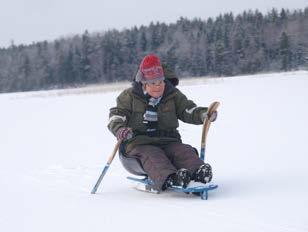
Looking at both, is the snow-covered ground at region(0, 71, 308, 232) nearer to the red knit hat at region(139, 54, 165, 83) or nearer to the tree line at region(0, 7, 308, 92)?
the red knit hat at region(139, 54, 165, 83)

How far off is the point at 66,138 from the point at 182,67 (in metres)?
61.0

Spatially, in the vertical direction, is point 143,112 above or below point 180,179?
above

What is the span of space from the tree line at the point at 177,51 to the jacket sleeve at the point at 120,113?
5405 centimetres

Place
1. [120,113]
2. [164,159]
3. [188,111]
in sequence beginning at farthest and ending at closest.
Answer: [188,111] < [120,113] < [164,159]

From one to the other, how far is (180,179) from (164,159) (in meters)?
0.36

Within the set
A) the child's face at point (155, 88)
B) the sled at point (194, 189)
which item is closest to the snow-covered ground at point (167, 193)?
the sled at point (194, 189)

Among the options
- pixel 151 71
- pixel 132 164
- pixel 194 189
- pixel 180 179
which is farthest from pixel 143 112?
pixel 194 189

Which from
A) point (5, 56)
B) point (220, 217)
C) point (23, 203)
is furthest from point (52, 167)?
point (5, 56)

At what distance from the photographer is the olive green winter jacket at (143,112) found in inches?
199

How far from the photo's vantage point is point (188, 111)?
5.18 metres

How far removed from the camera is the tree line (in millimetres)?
66000

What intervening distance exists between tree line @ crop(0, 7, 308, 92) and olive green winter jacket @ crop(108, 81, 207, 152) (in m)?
53.8

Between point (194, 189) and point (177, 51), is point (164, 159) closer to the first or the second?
point (194, 189)

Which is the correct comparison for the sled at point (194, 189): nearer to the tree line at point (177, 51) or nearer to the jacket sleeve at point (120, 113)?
the jacket sleeve at point (120, 113)
